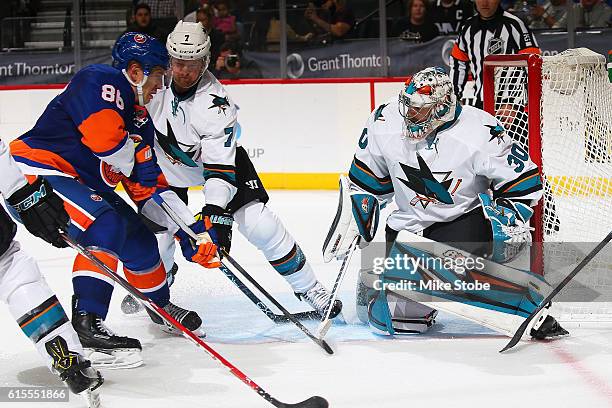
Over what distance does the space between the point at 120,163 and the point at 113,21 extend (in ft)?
14.3

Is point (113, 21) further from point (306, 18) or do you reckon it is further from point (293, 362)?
point (293, 362)

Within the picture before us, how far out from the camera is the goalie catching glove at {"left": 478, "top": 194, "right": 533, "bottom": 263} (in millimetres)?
3246

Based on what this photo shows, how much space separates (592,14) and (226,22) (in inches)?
88.7

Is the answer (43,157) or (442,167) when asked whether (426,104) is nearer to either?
(442,167)

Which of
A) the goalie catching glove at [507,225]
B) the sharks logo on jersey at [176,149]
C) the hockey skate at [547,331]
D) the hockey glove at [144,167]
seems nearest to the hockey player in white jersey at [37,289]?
the hockey glove at [144,167]

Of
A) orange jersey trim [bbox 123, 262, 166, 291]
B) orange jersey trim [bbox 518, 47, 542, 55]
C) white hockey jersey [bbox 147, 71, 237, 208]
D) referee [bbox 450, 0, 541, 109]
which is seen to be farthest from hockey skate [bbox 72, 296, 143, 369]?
referee [bbox 450, 0, 541, 109]

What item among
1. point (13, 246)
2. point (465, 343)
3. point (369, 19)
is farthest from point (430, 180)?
point (369, 19)

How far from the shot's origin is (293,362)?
126 inches

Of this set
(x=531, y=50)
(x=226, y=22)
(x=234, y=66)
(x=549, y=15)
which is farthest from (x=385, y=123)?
(x=226, y=22)

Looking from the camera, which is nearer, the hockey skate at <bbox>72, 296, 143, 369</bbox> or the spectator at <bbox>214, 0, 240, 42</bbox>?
the hockey skate at <bbox>72, 296, 143, 369</bbox>

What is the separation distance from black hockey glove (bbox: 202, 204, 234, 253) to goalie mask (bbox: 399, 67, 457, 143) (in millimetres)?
586

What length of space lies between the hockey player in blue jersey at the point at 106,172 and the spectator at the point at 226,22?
386 cm

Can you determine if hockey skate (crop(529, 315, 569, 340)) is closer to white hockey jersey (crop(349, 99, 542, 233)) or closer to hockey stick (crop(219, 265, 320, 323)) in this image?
white hockey jersey (crop(349, 99, 542, 233))

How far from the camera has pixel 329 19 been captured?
718cm
